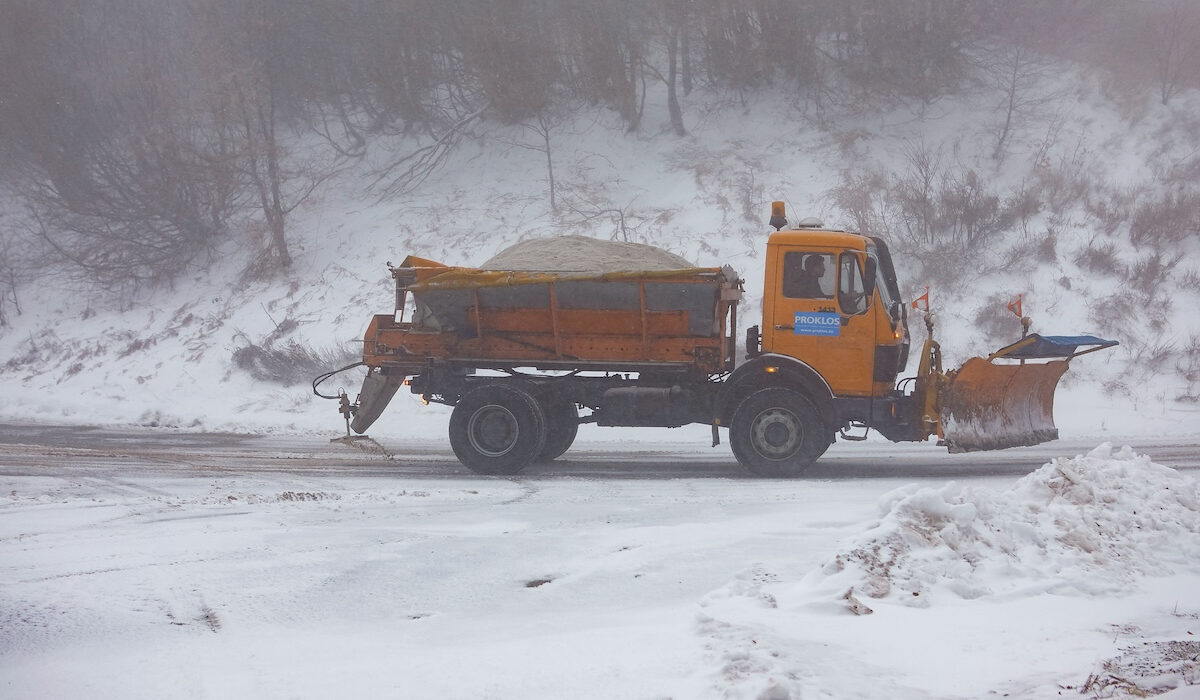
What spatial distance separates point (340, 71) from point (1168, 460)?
23786 mm

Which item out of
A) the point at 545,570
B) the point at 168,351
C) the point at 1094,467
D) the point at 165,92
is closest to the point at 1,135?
the point at 165,92

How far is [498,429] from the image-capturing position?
10.0 meters

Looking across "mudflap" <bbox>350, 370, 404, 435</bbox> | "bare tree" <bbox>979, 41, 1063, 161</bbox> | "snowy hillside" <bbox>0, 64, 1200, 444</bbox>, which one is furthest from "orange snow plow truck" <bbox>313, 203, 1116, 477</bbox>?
"bare tree" <bbox>979, 41, 1063, 161</bbox>

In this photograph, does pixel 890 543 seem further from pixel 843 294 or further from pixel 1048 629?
pixel 843 294

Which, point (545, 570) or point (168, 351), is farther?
point (168, 351)

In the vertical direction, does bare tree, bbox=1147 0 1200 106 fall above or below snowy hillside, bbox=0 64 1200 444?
above

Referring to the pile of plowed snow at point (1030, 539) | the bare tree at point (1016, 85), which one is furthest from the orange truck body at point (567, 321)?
the bare tree at point (1016, 85)

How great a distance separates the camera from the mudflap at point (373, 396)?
413 inches

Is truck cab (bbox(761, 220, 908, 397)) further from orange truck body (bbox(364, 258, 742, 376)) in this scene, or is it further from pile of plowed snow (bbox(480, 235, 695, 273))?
pile of plowed snow (bbox(480, 235, 695, 273))

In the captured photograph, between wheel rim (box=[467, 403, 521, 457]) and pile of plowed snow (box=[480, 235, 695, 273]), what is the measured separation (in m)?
1.52

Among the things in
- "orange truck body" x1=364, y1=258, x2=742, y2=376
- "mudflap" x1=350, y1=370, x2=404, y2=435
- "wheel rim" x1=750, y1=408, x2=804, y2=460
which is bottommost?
"wheel rim" x1=750, y1=408, x2=804, y2=460

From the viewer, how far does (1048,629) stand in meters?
4.51

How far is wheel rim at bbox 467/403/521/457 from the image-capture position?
998cm

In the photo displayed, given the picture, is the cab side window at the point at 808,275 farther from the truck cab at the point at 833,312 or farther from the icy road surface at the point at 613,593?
the icy road surface at the point at 613,593
